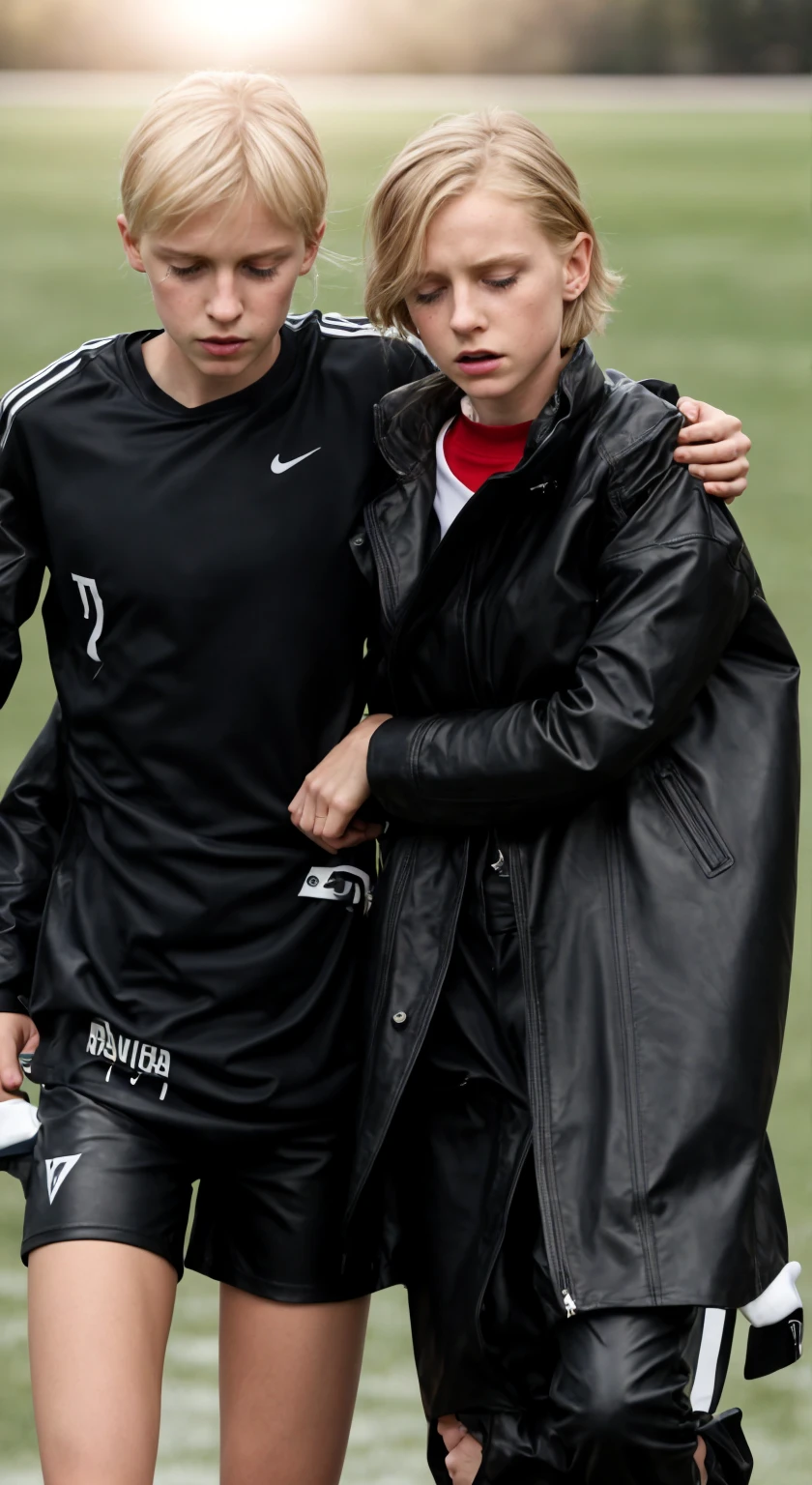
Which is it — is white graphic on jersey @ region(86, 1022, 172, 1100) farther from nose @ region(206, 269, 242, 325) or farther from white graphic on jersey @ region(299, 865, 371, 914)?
nose @ region(206, 269, 242, 325)

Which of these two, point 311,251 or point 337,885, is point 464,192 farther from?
point 337,885

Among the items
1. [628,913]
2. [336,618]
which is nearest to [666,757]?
[628,913]

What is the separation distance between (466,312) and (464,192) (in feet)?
0.42

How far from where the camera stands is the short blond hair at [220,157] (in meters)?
2.10

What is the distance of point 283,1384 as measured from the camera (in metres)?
2.36

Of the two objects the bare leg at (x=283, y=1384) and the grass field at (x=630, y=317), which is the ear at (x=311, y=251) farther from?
the bare leg at (x=283, y=1384)

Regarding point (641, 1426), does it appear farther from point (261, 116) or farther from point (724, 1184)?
point (261, 116)

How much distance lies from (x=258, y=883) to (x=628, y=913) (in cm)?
41

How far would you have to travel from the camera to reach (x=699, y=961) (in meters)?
2.18

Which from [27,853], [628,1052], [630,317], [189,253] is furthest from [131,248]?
[630,317]

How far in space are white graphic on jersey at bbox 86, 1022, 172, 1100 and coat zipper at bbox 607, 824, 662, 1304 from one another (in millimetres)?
507

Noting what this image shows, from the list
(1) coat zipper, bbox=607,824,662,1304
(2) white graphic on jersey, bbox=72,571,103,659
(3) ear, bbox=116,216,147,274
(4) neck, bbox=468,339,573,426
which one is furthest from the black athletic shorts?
(3) ear, bbox=116,216,147,274

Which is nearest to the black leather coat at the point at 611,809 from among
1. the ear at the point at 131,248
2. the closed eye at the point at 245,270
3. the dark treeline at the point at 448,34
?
the closed eye at the point at 245,270

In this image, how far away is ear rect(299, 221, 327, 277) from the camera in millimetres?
2217
